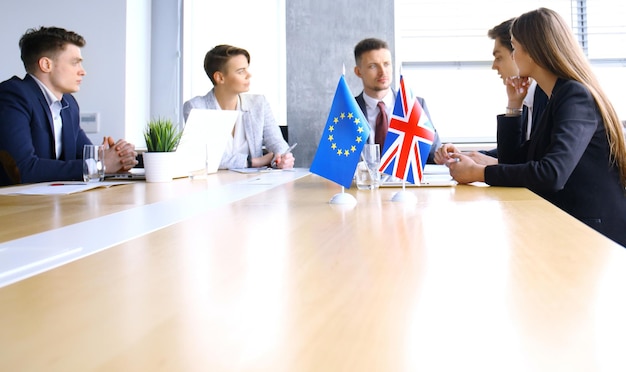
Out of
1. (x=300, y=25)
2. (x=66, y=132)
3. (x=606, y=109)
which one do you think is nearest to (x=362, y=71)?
(x=300, y=25)

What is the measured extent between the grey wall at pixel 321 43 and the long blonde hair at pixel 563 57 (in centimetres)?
274

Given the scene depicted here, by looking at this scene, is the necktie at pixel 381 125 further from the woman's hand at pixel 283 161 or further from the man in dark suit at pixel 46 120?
the man in dark suit at pixel 46 120

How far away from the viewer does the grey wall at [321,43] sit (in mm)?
4789

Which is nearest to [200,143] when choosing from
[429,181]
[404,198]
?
[429,181]

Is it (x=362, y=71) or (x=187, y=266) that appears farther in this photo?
(x=362, y=71)

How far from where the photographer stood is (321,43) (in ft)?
15.7

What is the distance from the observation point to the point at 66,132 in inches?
116

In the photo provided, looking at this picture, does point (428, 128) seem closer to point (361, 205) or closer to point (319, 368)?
point (361, 205)

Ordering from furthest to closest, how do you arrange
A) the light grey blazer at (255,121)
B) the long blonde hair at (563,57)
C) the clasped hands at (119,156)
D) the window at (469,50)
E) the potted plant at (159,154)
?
the window at (469,50) → the light grey blazer at (255,121) → the clasped hands at (119,156) → the potted plant at (159,154) → the long blonde hair at (563,57)

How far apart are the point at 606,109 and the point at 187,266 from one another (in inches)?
64.5

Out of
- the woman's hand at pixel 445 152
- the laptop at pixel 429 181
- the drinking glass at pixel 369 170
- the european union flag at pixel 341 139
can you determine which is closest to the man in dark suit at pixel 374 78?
the laptop at pixel 429 181

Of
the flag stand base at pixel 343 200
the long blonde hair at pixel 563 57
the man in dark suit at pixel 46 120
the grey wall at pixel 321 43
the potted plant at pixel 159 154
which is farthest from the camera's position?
the grey wall at pixel 321 43

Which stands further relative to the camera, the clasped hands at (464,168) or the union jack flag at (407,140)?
the clasped hands at (464,168)

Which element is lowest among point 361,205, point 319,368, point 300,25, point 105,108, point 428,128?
point 319,368
